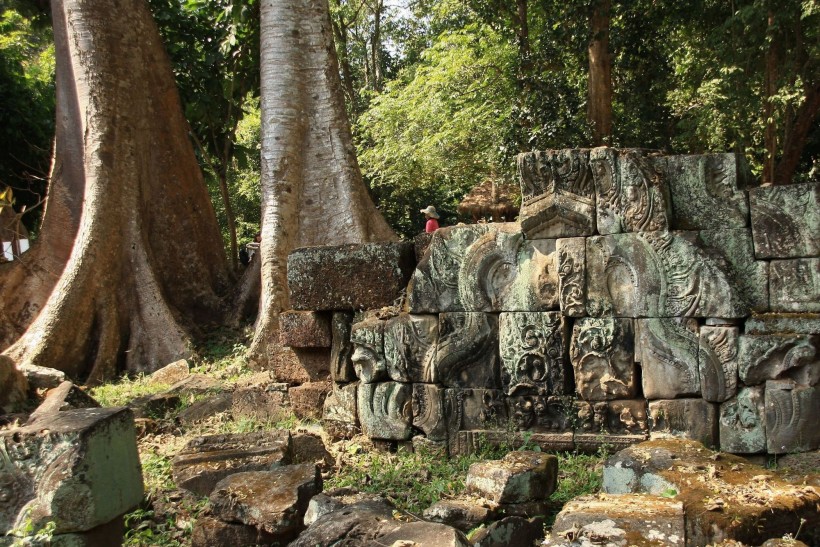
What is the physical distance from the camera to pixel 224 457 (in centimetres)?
530

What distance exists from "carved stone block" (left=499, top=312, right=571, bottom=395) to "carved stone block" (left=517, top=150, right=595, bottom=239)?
1.94 ft

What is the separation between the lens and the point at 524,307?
5691mm

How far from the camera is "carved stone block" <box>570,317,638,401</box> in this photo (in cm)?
545

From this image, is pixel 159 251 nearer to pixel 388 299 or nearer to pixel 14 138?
pixel 388 299

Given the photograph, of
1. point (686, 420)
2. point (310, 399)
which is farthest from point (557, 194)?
point (310, 399)

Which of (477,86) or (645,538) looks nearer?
(645,538)

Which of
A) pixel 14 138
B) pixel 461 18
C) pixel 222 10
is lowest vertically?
pixel 14 138

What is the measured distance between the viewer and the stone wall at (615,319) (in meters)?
5.11

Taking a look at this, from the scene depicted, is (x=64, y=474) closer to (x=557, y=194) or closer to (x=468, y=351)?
(x=468, y=351)

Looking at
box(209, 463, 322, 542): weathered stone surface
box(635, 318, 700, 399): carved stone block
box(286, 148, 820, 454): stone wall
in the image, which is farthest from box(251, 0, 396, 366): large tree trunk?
box(209, 463, 322, 542): weathered stone surface

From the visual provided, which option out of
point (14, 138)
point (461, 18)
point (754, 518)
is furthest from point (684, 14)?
point (14, 138)

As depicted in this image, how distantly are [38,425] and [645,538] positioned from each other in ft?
9.20

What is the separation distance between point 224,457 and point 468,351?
1.81 meters

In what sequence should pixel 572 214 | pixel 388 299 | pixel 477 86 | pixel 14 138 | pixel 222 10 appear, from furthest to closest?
pixel 477 86, pixel 14 138, pixel 222 10, pixel 388 299, pixel 572 214
